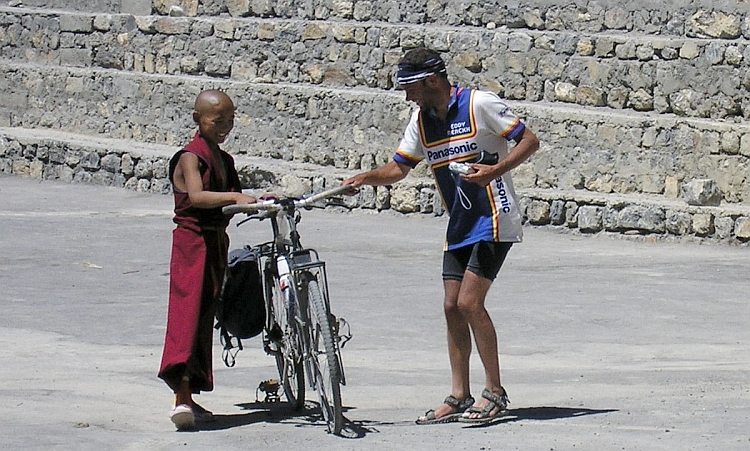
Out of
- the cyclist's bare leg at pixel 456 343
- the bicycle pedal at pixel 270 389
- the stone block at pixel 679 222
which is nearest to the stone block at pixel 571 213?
the stone block at pixel 679 222

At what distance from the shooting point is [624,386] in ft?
22.5

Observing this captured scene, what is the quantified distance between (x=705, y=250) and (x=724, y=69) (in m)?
1.86

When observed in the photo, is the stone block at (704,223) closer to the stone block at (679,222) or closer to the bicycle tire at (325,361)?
the stone block at (679,222)

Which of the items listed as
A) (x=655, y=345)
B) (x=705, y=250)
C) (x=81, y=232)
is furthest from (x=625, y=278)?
(x=81, y=232)

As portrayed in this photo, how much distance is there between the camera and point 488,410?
6066mm

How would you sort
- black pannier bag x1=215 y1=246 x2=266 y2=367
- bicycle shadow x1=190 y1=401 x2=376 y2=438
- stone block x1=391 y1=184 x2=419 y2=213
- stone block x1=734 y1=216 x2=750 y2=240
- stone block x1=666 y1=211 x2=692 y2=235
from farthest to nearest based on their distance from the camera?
1. stone block x1=391 y1=184 x2=419 y2=213
2. stone block x1=666 y1=211 x2=692 y2=235
3. stone block x1=734 y1=216 x2=750 y2=240
4. black pannier bag x1=215 y1=246 x2=266 y2=367
5. bicycle shadow x1=190 y1=401 x2=376 y2=438

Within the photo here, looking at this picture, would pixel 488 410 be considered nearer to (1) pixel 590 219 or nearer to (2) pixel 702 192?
(2) pixel 702 192

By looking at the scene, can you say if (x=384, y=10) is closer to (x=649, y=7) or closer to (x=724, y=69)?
(x=649, y=7)

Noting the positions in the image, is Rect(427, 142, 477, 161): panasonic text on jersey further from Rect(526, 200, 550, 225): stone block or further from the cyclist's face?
Rect(526, 200, 550, 225): stone block

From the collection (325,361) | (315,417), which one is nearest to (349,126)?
(315,417)

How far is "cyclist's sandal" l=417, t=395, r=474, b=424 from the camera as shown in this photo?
6105mm

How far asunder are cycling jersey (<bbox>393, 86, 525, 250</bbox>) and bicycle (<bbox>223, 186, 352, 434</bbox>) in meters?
0.45

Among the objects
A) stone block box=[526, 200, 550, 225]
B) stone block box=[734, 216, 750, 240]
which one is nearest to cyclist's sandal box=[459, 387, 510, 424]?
stone block box=[734, 216, 750, 240]

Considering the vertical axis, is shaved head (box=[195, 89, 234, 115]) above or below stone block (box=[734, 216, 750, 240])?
above
